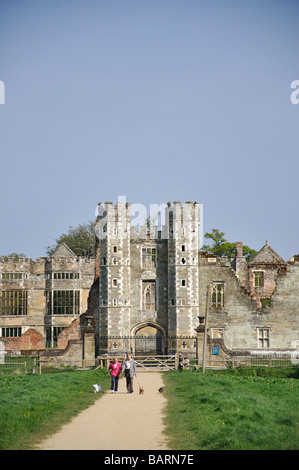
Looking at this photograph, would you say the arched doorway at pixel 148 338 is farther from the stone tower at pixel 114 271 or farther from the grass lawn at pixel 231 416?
the grass lawn at pixel 231 416

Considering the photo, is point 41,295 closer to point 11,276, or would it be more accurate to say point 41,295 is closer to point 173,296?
point 11,276

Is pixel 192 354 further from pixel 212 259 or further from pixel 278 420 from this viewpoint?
pixel 278 420

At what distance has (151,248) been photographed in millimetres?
61094

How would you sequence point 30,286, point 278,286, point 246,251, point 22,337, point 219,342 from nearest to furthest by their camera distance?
point 219,342 < point 278,286 < point 22,337 < point 30,286 < point 246,251

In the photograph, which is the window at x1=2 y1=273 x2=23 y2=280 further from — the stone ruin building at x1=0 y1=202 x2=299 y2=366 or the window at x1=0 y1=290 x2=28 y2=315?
the stone ruin building at x1=0 y1=202 x2=299 y2=366

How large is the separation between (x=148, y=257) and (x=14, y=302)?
19.2m

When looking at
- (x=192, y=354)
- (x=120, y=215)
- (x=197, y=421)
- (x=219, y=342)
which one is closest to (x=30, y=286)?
(x=120, y=215)

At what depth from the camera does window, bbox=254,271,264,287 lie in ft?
240

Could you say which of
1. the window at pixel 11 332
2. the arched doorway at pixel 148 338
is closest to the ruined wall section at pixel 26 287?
the window at pixel 11 332

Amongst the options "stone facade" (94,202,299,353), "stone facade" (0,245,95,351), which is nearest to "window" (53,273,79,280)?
"stone facade" (0,245,95,351)

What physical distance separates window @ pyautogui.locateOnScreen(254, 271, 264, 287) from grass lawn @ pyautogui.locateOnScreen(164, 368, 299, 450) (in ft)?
137

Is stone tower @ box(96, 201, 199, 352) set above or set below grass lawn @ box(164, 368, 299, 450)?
above

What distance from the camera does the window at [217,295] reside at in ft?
198

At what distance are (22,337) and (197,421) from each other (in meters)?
51.0
